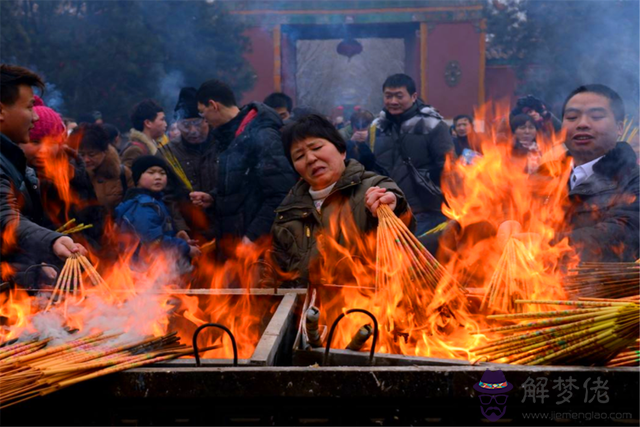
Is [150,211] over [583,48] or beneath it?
beneath

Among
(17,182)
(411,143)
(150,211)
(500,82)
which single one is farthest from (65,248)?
(500,82)

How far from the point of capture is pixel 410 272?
9.50 ft

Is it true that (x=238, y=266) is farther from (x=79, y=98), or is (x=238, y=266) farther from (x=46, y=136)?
(x=79, y=98)

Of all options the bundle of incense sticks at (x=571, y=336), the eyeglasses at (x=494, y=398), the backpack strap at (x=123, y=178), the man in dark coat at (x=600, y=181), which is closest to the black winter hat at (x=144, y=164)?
the backpack strap at (x=123, y=178)

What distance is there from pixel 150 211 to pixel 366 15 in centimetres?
1771

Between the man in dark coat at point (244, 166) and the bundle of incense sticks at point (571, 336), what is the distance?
2.63 m

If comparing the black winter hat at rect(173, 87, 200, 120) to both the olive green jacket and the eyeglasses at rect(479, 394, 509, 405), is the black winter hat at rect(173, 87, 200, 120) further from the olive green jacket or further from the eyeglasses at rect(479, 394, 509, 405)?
the eyeglasses at rect(479, 394, 509, 405)

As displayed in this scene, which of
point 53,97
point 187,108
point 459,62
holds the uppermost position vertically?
point 459,62

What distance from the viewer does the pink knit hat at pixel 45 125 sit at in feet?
14.9

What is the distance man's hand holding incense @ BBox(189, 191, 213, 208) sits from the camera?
5.05 m

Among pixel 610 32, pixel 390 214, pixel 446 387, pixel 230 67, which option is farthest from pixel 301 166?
pixel 230 67

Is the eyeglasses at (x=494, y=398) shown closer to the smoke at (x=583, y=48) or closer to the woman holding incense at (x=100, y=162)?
the woman holding incense at (x=100, y=162)

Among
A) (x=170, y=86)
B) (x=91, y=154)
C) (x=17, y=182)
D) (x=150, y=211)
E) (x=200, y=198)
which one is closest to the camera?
(x=17, y=182)

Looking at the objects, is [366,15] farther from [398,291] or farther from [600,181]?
[398,291]
